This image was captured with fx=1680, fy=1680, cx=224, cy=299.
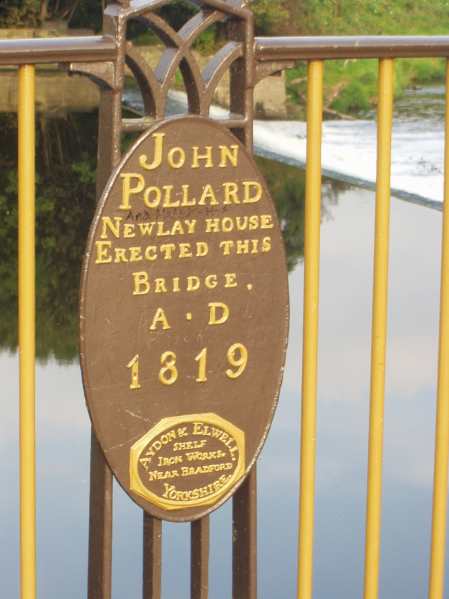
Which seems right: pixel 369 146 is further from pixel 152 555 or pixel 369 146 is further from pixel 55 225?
pixel 152 555

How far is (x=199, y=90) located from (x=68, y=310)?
2025mm

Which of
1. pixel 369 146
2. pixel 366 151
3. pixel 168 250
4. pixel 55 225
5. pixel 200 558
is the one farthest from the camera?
pixel 369 146

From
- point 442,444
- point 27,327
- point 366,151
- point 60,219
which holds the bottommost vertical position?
point 442,444

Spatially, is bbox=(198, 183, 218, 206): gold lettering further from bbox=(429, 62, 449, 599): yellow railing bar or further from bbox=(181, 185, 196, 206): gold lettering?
bbox=(429, 62, 449, 599): yellow railing bar

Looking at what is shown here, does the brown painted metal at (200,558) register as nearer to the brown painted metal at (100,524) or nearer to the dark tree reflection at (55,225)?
the brown painted metal at (100,524)

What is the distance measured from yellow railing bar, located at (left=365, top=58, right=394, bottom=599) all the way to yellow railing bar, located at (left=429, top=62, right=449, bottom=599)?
0.26ft

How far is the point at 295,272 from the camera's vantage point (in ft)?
12.4

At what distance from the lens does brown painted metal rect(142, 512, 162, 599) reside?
1.72 meters

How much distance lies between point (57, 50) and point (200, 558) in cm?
56

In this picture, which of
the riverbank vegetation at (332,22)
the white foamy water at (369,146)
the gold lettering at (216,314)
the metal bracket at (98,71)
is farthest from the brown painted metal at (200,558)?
the riverbank vegetation at (332,22)

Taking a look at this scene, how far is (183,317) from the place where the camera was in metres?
1.69

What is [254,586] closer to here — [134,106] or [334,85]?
[134,106]

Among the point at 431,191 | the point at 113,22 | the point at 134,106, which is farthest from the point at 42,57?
the point at 134,106

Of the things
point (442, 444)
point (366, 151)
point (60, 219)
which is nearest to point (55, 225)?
point (60, 219)
